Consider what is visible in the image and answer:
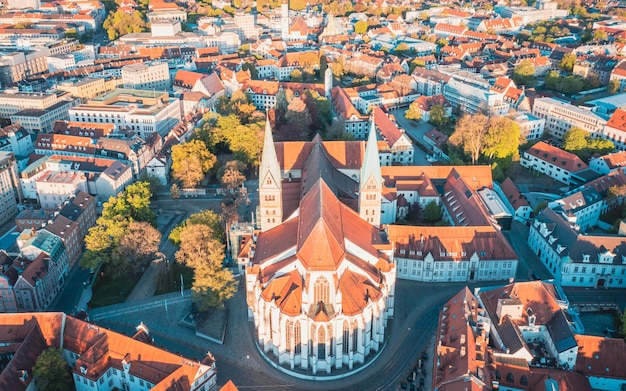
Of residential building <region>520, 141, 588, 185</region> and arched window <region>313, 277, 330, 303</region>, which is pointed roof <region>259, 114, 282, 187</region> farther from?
residential building <region>520, 141, 588, 185</region>

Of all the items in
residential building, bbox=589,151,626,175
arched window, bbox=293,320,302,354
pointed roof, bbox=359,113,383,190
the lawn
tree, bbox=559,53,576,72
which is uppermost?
pointed roof, bbox=359,113,383,190

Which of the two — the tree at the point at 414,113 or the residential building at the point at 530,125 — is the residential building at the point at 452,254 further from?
the tree at the point at 414,113

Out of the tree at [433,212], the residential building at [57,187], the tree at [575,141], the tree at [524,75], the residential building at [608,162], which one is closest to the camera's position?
the tree at [433,212]

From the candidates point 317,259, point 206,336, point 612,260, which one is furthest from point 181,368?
point 612,260

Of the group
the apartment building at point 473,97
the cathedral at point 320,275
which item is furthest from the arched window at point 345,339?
the apartment building at point 473,97

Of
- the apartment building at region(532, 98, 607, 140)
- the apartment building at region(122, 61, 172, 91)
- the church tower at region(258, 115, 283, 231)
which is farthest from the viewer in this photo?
the apartment building at region(122, 61, 172, 91)

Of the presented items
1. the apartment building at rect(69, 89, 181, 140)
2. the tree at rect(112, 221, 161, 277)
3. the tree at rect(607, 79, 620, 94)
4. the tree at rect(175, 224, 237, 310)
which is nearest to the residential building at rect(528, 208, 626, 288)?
the tree at rect(175, 224, 237, 310)
